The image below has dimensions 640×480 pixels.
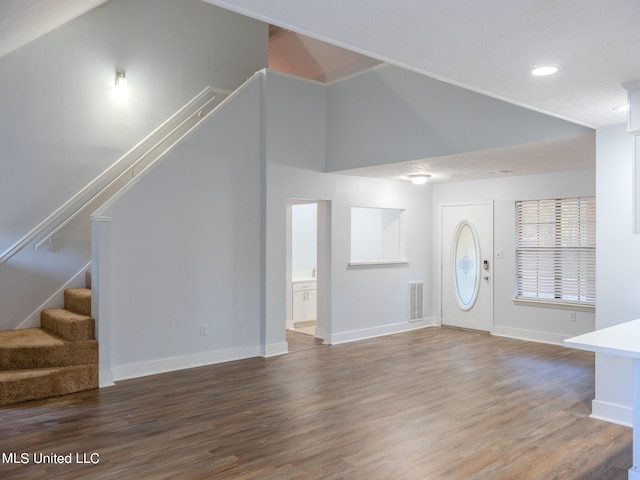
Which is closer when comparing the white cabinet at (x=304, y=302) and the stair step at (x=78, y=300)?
the stair step at (x=78, y=300)

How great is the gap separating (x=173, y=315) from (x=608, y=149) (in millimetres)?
4419

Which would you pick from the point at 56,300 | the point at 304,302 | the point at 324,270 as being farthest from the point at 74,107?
the point at 304,302

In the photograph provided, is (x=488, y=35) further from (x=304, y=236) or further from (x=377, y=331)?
(x=304, y=236)

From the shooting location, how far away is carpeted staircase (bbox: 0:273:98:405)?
439 centimetres

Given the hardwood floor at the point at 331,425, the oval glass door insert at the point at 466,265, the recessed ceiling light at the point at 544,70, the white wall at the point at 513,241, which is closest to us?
the recessed ceiling light at the point at 544,70

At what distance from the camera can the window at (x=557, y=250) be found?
6648 mm

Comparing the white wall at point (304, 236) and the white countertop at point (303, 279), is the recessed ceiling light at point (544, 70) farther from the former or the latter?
the white wall at point (304, 236)

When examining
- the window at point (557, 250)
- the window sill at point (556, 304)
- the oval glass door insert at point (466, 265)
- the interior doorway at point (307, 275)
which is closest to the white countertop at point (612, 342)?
the window sill at point (556, 304)

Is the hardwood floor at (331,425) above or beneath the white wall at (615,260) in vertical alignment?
beneath

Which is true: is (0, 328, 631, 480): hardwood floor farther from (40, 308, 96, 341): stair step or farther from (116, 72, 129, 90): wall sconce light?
(116, 72, 129, 90): wall sconce light

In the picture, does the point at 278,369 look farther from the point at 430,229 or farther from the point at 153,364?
the point at 430,229

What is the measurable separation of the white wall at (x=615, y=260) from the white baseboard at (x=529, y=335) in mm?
2803

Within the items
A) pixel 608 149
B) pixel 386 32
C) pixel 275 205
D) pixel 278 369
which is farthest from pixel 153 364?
pixel 608 149

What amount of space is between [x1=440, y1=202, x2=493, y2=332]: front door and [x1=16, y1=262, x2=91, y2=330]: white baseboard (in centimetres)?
526
